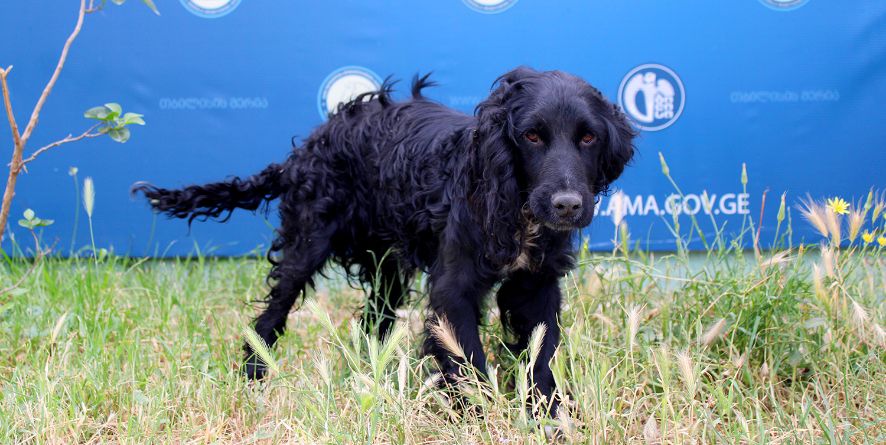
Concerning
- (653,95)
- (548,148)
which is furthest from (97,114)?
(653,95)

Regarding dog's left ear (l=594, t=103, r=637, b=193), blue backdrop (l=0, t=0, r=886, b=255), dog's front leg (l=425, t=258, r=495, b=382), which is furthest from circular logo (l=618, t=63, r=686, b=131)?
dog's front leg (l=425, t=258, r=495, b=382)

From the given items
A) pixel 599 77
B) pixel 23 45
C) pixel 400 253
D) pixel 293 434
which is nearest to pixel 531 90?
pixel 400 253

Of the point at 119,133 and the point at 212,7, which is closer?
the point at 119,133

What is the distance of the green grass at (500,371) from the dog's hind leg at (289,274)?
0.10 meters

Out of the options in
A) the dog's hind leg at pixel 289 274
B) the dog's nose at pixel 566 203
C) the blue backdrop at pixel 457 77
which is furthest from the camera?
the blue backdrop at pixel 457 77

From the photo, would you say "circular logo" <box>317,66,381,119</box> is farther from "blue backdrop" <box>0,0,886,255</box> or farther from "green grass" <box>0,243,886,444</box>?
"green grass" <box>0,243,886,444</box>

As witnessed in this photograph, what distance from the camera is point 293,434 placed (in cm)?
Result: 263

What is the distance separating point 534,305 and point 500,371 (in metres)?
0.31

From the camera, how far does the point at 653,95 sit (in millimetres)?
4781

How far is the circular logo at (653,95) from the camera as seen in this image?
4754 millimetres

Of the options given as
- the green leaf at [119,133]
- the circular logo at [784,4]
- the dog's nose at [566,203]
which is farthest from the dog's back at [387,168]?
the circular logo at [784,4]

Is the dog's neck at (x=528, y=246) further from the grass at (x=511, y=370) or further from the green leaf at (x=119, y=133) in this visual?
the green leaf at (x=119, y=133)

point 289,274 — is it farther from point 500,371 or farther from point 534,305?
Result: point 534,305

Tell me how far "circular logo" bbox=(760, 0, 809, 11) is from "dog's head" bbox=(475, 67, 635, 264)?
2286mm
